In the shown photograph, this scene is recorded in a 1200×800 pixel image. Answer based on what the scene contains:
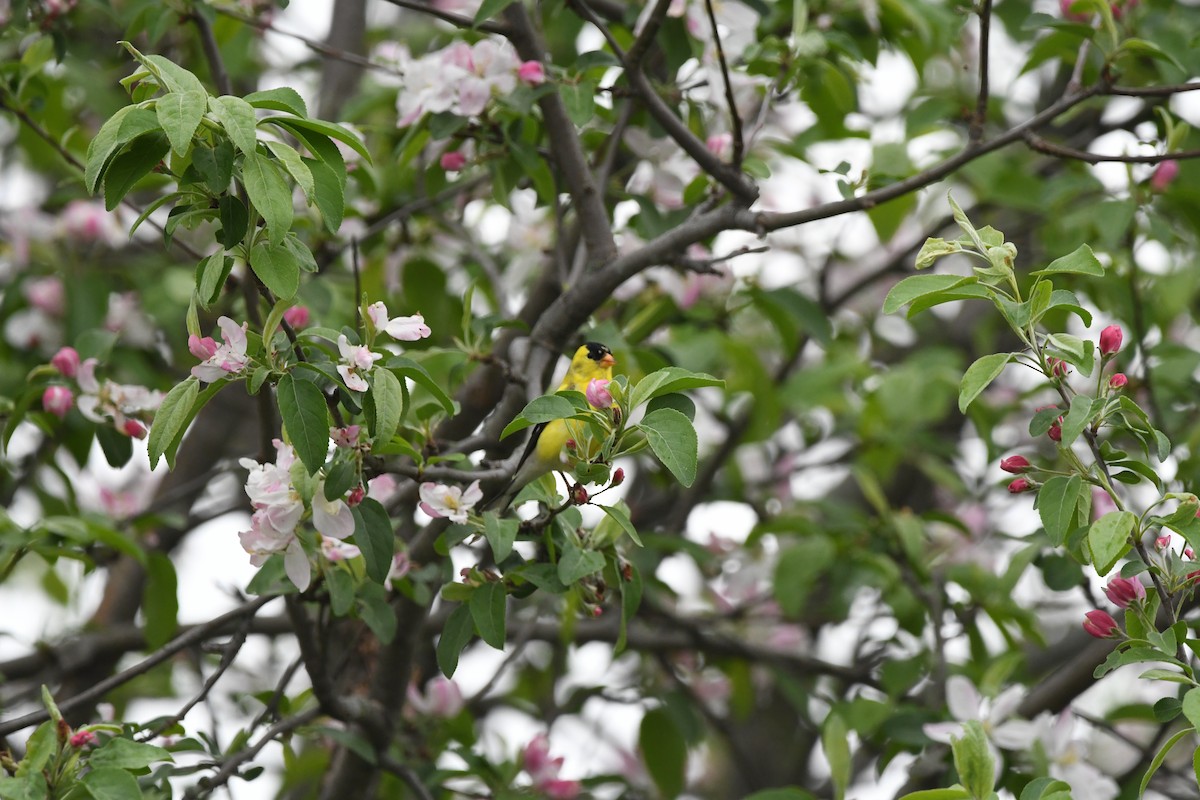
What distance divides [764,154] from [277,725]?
2.17m

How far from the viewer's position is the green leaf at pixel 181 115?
4.96 ft

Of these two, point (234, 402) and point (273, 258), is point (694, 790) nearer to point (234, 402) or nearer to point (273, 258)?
point (234, 402)

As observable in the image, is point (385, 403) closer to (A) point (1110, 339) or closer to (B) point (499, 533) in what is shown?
(B) point (499, 533)

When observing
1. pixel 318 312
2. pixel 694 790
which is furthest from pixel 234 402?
pixel 694 790

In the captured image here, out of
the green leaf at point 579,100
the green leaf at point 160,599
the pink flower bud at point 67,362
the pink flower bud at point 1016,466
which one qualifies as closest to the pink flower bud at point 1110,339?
the pink flower bud at point 1016,466

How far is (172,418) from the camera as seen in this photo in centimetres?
179

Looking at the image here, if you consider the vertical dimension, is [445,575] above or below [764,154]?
below

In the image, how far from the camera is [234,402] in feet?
14.9

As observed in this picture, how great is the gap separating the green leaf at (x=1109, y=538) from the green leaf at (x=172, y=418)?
1341 millimetres

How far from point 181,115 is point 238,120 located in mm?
76

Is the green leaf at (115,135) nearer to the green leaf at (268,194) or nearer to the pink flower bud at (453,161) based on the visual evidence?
the green leaf at (268,194)

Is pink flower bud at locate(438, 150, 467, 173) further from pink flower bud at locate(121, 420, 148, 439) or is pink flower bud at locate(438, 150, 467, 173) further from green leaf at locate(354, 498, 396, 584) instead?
green leaf at locate(354, 498, 396, 584)

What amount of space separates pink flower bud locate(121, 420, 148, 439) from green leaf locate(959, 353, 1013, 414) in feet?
5.68

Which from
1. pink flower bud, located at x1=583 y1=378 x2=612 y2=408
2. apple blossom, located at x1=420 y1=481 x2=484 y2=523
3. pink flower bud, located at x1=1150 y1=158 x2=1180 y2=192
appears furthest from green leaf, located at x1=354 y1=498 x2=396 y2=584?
pink flower bud, located at x1=1150 y1=158 x2=1180 y2=192
